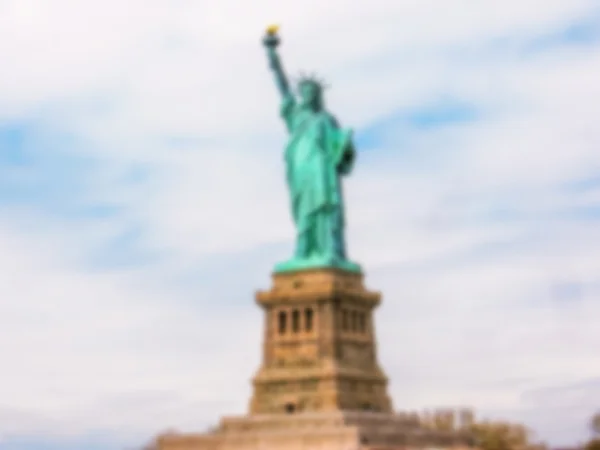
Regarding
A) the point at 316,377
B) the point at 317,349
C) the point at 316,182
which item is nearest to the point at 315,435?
the point at 316,377

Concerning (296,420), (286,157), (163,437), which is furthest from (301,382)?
(286,157)

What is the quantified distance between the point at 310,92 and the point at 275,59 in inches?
80.0

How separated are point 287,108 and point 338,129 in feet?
7.37

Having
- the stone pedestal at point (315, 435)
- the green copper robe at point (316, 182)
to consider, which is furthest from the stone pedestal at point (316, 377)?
the green copper robe at point (316, 182)

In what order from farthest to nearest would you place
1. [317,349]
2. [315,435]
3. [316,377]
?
[317,349]
[316,377]
[315,435]

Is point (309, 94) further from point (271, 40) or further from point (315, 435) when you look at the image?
point (315, 435)

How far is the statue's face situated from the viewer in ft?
176

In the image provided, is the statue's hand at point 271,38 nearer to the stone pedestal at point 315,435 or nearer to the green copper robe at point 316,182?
the green copper robe at point 316,182

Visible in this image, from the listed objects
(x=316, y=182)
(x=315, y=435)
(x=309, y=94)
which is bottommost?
(x=315, y=435)

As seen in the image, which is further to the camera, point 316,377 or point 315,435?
point 316,377

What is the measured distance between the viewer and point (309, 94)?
53656 mm

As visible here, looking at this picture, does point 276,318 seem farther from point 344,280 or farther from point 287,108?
point 287,108

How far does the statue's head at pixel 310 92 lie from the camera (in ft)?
176

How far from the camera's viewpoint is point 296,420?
48031 millimetres
